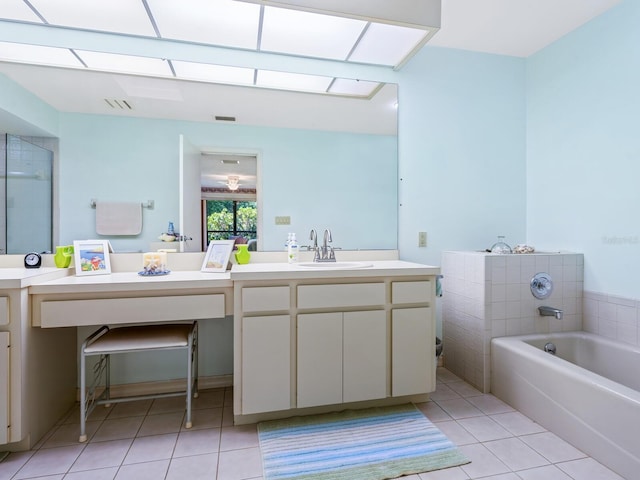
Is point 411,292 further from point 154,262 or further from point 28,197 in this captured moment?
point 28,197

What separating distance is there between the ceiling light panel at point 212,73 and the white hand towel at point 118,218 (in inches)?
34.6

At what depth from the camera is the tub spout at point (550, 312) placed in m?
2.15

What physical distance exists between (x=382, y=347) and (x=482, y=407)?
0.74 m

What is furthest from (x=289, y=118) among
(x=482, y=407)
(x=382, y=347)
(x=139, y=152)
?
(x=482, y=407)

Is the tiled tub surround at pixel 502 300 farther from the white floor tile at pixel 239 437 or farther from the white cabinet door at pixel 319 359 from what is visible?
the white floor tile at pixel 239 437

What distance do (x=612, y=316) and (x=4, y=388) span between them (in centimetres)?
328

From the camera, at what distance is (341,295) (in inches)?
72.2

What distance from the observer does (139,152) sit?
2072 millimetres

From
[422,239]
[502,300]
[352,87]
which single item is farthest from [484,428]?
[352,87]

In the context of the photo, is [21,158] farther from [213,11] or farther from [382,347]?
[382,347]

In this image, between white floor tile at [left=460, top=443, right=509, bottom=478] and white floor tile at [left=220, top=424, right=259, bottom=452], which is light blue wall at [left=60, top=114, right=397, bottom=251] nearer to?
white floor tile at [left=220, top=424, right=259, bottom=452]

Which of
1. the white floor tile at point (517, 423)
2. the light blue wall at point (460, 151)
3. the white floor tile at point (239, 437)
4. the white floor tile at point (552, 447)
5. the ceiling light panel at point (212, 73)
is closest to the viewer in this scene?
the white floor tile at point (552, 447)

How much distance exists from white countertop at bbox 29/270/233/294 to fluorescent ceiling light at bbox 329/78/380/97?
1493 millimetres

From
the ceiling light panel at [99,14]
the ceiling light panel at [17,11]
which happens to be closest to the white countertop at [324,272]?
the ceiling light panel at [99,14]
